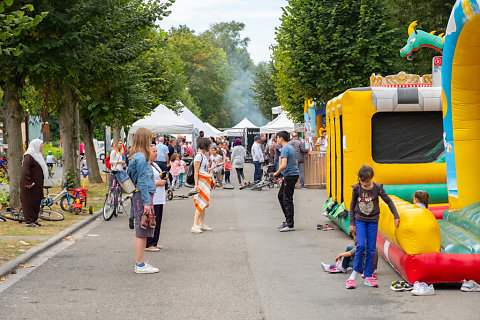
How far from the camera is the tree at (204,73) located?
8925 cm

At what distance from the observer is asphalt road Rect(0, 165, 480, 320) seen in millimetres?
6840

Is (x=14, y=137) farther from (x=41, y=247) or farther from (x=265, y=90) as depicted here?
(x=265, y=90)

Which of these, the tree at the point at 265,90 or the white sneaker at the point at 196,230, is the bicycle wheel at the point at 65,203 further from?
the tree at the point at 265,90

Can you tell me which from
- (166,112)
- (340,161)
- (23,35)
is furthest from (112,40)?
(166,112)

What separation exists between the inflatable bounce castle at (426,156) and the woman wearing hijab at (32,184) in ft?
18.8

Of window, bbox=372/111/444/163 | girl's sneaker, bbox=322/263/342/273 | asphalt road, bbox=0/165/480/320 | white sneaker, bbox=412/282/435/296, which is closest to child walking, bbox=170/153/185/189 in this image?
asphalt road, bbox=0/165/480/320

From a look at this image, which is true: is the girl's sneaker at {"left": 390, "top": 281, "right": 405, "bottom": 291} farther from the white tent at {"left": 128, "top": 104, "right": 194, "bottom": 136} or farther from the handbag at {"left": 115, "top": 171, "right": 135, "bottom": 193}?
the white tent at {"left": 128, "top": 104, "right": 194, "bottom": 136}

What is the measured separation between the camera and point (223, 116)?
99.4 m

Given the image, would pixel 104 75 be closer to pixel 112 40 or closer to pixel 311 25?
pixel 112 40

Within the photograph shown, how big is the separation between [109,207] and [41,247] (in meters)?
4.74

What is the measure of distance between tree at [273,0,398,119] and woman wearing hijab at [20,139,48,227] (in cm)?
1566

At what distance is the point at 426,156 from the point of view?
1238cm

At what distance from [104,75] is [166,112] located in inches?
503

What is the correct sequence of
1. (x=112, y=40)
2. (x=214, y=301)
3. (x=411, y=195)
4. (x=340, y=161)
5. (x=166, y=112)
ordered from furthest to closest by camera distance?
(x=166, y=112), (x=112, y=40), (x=340, y=161), (x=411, y=195), (x=214, y=301)
